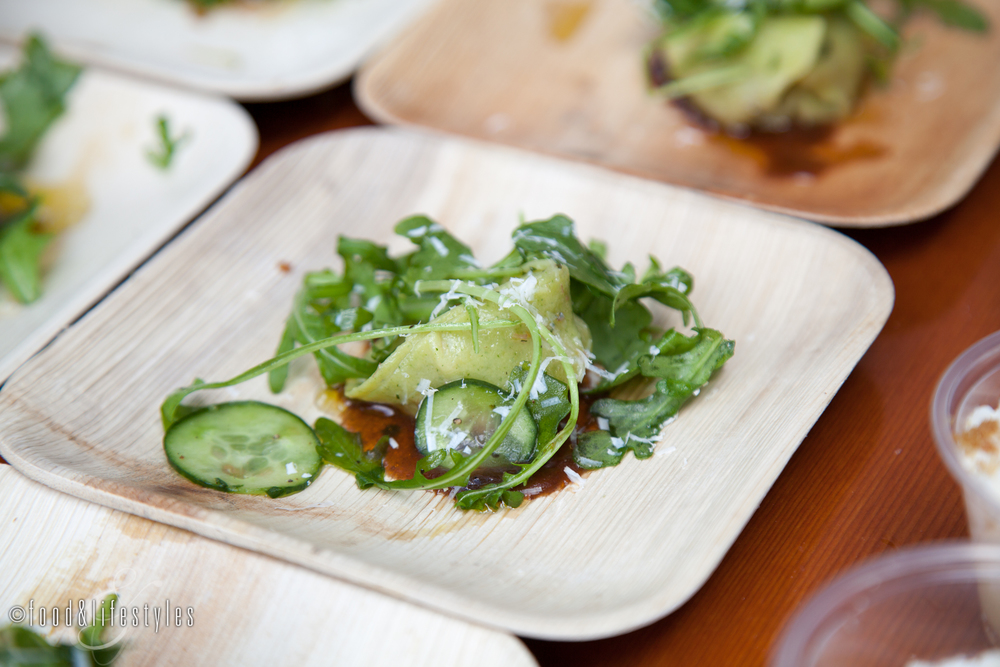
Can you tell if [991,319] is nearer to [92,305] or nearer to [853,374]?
[853,374]

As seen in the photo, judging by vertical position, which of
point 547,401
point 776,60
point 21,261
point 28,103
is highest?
point 776,60

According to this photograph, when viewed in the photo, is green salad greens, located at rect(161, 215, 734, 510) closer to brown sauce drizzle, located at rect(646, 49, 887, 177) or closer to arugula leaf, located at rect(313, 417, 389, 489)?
arugula leaf, located at rect(313, 417, 389, 489)

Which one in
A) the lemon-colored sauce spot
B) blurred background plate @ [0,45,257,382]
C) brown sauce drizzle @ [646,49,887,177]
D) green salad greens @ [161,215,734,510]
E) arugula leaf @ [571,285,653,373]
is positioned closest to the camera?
green salad greens @ [161,215,734,510]

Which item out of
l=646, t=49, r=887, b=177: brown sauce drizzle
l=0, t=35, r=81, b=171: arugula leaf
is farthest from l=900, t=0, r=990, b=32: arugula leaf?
l=0, t=35, r=81, b=171: arugula leaf

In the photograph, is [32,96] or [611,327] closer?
[611,327]

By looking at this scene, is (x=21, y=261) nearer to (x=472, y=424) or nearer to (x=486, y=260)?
(x=486, y=260)

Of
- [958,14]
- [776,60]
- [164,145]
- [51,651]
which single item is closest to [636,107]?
[776,60]
